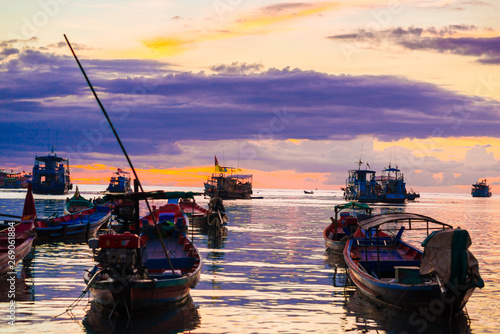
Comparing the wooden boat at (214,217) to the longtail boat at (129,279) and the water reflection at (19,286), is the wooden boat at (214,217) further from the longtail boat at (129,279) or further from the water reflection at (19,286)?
the longtail boat at (129,279)

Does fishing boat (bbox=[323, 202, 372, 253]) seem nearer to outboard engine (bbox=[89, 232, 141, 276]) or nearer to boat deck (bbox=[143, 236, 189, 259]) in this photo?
boat deck (bbox=[143, 236, 189, 259])

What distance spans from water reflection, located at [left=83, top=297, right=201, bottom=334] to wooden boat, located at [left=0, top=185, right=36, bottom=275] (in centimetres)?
823

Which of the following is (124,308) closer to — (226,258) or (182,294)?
(182,294)

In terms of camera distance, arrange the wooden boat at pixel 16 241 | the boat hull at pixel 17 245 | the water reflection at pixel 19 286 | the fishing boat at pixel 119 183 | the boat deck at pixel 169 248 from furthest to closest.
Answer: the fishing boat at pixel 119 183 < the boat deck at pixel 169 248 < the wooden boat at pixel 16 241 < the boat hull at pixel 17 245 < the water reflection at pixel 19 286

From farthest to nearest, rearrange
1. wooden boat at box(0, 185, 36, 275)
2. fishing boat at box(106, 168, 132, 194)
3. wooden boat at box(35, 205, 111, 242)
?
fishing boat at box(106, 168, 132, 194)
wooden boat at box(35, 205, 111, 242)
wooden boat at box(0, 185, 36, 275)

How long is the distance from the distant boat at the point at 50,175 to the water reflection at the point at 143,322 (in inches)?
5926

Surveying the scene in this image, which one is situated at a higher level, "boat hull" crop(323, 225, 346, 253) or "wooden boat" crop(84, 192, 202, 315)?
"wooden boat" crop(84, 192, 202, 315)

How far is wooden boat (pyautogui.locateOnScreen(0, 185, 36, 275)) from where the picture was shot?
25.3 metres

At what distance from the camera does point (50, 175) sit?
161 metres

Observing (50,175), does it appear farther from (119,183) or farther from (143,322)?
(143,322)

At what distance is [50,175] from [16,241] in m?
141

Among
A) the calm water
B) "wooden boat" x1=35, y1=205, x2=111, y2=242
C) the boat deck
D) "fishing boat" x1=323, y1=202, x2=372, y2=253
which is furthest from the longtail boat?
"wooden boat" x1=35, y1=205, x2=111, y2=242

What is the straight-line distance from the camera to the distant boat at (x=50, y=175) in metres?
159

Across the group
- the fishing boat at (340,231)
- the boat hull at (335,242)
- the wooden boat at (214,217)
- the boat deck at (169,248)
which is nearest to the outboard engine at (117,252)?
the boat deck at (169,248)
